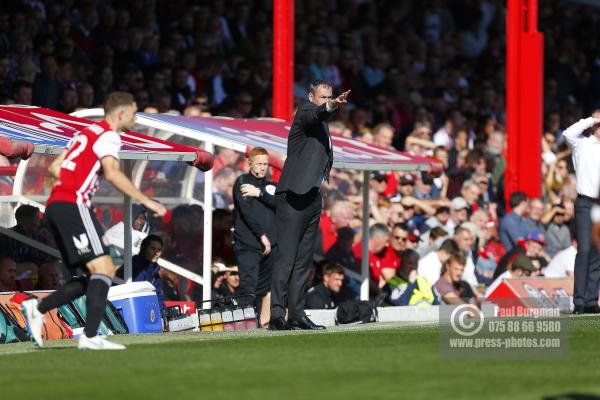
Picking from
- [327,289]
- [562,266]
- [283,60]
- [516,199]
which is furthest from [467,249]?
[283,60]

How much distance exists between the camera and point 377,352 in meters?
10.5

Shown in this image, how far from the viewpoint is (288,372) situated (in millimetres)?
9156

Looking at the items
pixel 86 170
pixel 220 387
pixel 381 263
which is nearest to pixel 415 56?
pixel 381 263

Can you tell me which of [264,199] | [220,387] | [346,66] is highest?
[346,66]

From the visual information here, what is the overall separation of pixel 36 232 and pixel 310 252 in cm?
361

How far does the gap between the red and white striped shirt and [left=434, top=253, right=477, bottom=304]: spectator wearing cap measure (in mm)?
7699

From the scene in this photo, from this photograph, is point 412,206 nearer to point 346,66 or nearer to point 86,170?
point 346,66

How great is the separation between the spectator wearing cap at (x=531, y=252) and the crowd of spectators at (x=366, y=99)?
0.03m

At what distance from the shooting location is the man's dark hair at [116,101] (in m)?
10.8

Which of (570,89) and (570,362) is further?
(570,89)

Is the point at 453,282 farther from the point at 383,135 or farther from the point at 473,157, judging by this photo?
the point at 473,157

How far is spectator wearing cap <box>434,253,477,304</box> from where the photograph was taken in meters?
17.7

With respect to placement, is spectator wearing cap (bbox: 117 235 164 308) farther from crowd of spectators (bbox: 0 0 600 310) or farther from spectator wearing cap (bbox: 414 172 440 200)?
spectator wearing cap (bbox: 414 172 440 200)

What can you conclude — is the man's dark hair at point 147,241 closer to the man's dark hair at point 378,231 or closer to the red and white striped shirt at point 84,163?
the man's dark hair at point 378,231
